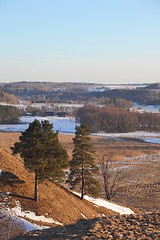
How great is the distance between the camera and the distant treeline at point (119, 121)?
124688 millimetres

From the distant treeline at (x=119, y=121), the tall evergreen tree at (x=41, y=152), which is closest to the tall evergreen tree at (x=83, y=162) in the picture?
the tall evergreen tree at (x=41, y=152)

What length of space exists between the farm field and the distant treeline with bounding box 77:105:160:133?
3788 centimetres

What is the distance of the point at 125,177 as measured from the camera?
164ft

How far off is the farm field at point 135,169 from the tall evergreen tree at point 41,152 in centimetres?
1367

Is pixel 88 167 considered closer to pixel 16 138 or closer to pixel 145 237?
pixel 145 237

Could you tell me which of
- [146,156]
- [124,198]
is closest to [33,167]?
[124,198]

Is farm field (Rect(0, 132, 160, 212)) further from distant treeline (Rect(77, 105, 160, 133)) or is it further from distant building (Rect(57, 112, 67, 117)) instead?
distant building (Rect(57, 112, 67, 117))

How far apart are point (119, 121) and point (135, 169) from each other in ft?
236

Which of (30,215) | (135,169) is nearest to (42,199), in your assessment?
(30,215)

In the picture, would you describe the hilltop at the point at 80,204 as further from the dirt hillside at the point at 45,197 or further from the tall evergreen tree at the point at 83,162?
the tall evergreen tree at the point at 83,162

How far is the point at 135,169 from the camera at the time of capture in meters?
55.5

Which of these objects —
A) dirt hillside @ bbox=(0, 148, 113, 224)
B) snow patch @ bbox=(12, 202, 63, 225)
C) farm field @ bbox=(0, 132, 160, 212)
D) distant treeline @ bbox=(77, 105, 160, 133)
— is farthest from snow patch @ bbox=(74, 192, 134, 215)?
distant treeline @ bbox=(77, 105, 160, 133)

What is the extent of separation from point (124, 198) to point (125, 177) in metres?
9.55

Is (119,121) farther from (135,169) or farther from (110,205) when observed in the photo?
(110,205)
